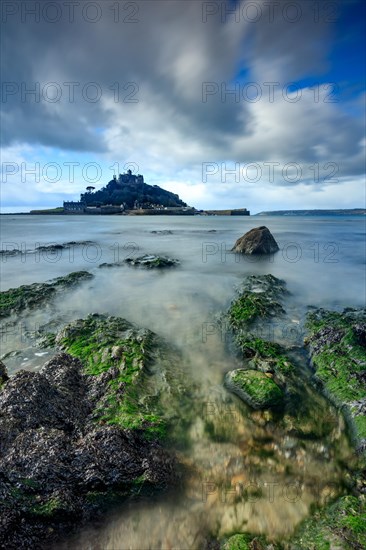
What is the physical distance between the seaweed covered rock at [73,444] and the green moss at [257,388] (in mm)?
1457

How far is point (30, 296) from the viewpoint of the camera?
11438mm

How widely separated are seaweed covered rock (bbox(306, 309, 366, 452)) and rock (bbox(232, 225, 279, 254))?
46.5 ft

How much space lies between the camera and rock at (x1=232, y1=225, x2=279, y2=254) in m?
23.3

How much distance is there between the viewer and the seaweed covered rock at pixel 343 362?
529cm

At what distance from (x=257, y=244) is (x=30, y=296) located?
57.2ft

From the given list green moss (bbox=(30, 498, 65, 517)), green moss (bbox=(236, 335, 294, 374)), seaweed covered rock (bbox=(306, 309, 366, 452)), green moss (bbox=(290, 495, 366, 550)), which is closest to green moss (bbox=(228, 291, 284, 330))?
green moss (bbox=(236, 335, 294, 374))

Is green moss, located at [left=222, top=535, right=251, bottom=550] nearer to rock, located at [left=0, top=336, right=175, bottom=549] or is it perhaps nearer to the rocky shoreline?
the rocky shoreline

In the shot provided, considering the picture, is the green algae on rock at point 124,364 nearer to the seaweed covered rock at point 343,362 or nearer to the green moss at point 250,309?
the green moss at point 250,309

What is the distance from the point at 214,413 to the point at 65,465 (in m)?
2.74

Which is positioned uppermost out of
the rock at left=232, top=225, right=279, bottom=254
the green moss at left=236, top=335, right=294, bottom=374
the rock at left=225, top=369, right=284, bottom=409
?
the rock at left=232, top=225, right=279, bottom=254

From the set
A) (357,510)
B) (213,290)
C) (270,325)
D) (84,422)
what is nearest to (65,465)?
(84,422)

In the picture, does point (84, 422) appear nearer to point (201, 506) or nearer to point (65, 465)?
point (65, 465)

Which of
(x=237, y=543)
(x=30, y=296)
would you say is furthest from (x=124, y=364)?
(x=30, y=296)

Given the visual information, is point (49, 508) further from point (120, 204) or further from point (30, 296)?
point (120, 204)
